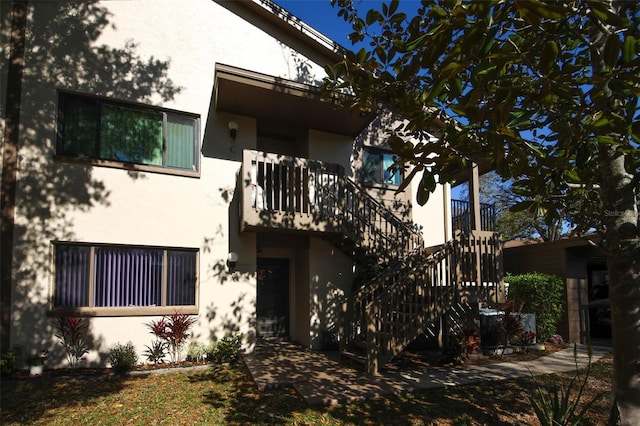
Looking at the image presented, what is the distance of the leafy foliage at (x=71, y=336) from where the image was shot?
7.44 m

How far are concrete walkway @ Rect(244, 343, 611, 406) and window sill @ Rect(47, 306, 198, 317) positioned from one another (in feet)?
5.55

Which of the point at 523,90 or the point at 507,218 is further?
the point at 507,218

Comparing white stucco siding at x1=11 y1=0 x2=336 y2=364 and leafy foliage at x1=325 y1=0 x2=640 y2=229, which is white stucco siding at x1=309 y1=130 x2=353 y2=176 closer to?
white stucco siding at x1=11 y1=0 x2=336 y2=364

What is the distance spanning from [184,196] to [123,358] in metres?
3.42

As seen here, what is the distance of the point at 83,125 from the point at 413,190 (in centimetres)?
843

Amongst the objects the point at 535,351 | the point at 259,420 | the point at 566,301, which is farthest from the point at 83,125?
the point at 566,301

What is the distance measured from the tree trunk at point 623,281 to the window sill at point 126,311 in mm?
7264

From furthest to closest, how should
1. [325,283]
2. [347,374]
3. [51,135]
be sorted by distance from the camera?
[325,283]
[51,135]
[347,374]

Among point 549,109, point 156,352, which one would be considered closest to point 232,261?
point 156,352

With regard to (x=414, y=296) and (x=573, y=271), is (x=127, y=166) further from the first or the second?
(x=573, y=271)

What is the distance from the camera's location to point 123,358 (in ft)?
24.6

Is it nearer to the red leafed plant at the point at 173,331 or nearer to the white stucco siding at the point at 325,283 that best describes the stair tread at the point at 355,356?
the white stucco siding at the point at 325,283

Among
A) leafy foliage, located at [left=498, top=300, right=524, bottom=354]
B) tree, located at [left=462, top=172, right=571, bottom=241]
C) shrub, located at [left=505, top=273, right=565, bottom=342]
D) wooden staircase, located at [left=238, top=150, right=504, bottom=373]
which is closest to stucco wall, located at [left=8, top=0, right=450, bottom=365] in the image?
wooden staircase, located at [left=238, top=150, right=504, bottom=373]

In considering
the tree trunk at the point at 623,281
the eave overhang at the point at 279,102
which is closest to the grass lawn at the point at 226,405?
the tree trunk at the point at 623,281
